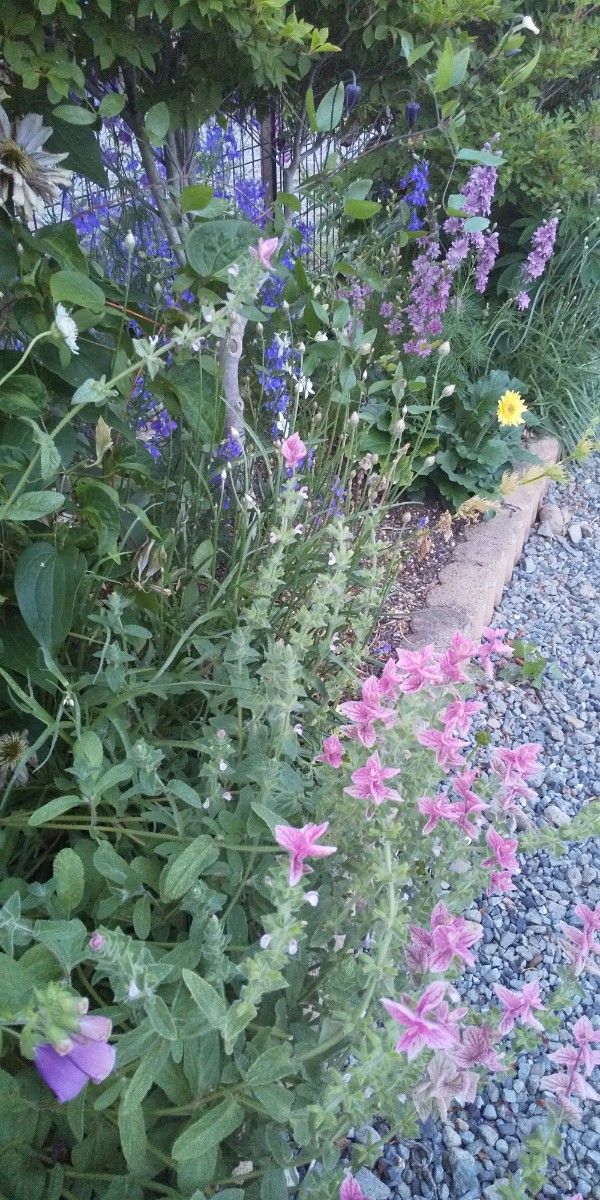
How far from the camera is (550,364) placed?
11.7ft

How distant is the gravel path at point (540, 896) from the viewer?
136 centimetres

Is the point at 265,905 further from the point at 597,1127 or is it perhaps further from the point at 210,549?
the point at 597,1127

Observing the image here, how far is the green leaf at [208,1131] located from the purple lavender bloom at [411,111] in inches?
92.7

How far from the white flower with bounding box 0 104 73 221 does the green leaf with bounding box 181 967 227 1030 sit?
92cm

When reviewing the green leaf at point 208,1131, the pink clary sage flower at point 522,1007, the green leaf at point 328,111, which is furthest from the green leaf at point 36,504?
the green leaf at point 328,111

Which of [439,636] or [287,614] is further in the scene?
[439,636]

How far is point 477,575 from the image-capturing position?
2617 millimetres

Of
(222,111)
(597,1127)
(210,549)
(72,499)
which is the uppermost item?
(222,111)

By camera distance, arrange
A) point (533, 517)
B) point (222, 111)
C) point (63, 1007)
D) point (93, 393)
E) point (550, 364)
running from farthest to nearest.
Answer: point (550, 364)
point (533, 517)
point (222, 111)
point (93, 393)
point (63, 1007)

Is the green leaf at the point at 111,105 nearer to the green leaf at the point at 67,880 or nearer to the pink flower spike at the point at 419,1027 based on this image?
the green leaf at the point at 67,880

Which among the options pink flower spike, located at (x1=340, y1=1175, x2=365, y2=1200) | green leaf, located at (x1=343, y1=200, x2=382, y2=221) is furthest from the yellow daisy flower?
pink flower spike, located at (x1=340, y1=1175, x2=365, y2=1200)

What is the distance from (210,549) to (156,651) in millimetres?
207

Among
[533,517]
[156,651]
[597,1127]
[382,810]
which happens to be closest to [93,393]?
[382,810]

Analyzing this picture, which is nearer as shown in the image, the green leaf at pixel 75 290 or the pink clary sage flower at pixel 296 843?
the pink clary sage flower at pixel 296 843
